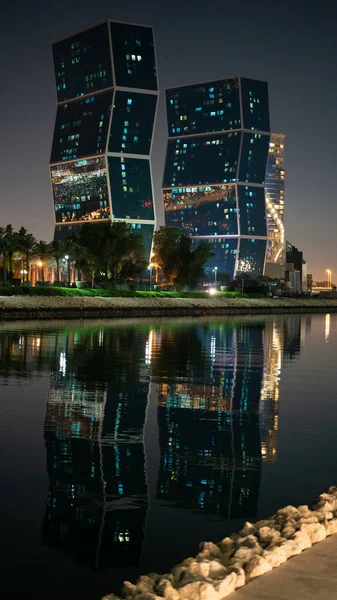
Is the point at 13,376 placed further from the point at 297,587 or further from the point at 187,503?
the point at 297,587

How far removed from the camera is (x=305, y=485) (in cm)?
1000

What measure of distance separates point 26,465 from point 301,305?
123 m

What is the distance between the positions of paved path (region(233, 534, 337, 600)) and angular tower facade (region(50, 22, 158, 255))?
169956 millimetres

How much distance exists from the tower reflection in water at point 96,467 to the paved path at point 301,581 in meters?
1.52

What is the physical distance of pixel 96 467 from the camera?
421 inches

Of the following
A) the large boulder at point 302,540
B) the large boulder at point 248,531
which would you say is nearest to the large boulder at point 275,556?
the large boulder at point 302,540

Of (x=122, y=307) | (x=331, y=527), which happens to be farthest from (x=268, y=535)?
(x=122, y=307)

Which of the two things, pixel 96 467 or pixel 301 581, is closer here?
pixel 301 581

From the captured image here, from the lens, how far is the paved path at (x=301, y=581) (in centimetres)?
588

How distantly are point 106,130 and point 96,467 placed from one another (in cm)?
16951

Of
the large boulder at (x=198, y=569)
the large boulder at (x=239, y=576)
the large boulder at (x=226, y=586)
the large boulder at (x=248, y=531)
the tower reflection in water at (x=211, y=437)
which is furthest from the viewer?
the tower reflection in water at (x=211, y=437)

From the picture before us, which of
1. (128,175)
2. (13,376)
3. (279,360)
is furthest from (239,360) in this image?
(128,175)

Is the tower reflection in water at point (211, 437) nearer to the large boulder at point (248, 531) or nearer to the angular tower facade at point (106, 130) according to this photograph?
the large boulder at point (248, 531)

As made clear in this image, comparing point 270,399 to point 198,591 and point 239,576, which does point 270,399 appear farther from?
point 198,591
